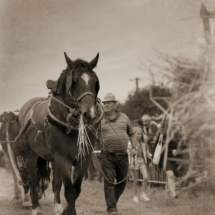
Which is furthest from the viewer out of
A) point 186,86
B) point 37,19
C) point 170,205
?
point 37,19

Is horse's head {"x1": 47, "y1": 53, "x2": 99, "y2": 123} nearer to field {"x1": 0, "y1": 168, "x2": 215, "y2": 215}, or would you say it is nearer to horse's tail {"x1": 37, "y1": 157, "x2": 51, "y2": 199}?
field {"x1": 0, "y1": 168, "x2": 215, "y2": 215}

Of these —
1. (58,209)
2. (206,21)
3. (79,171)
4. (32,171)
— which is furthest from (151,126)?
(32,171)

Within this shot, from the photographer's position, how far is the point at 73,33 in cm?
468

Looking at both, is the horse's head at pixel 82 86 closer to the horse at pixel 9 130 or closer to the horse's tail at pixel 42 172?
the horse's tail at pixel 42 172

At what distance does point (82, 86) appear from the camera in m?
4.52

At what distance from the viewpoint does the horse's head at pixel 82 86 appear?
4371 millimetres

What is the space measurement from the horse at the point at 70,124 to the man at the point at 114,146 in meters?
0.86

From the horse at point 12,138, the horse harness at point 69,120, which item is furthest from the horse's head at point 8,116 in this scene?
the horse harness at point 69,120

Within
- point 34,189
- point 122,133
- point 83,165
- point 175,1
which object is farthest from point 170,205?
point 175,1

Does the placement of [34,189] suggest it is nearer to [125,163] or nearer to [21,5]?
[125,163]

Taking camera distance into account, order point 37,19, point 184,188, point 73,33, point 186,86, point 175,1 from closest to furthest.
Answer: point 186,86
point 184,188
point 175,1
point 73,33
point 37,19

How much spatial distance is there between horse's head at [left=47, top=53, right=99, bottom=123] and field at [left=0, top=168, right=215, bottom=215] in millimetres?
1269

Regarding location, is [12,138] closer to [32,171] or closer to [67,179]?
[32,171]

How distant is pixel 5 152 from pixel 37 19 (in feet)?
9.18
